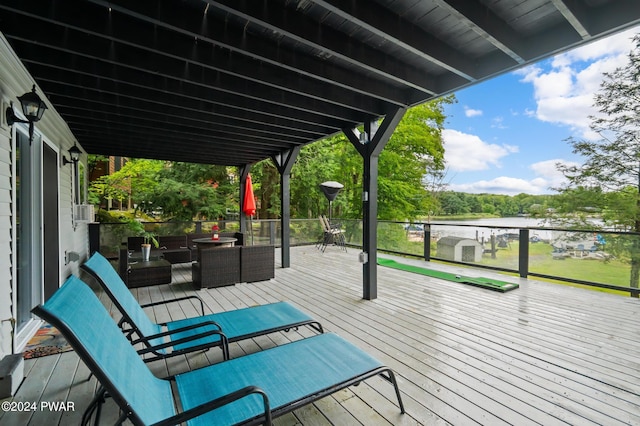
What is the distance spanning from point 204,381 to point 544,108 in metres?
23.6

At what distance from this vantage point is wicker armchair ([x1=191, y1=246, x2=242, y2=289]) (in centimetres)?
502

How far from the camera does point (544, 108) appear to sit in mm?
18531

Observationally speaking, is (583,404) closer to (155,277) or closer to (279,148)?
(155,277)

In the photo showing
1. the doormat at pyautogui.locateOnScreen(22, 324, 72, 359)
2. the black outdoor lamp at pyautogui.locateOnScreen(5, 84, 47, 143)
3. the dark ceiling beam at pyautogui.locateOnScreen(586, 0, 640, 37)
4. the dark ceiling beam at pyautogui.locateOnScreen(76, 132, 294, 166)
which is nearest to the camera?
the dark ceiling beam at pyautogui.locateOnScreen(586, 0, 640, 37)

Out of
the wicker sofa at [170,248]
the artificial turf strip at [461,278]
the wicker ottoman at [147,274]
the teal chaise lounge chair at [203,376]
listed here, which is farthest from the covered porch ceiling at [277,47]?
the artificial turf strip at [461,278]

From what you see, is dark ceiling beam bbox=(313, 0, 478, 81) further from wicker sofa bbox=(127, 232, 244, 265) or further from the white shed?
wicker sofa bbox=(127, 232, 244, 265)

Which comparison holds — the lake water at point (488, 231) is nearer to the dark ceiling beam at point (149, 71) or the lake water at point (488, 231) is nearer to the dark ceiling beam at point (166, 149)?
the dark ceiling beam at point (149, 71)

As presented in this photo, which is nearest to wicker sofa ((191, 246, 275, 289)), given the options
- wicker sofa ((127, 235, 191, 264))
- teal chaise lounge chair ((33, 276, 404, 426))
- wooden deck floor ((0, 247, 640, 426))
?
wooden deck floor ((0, 247, 640, 426))

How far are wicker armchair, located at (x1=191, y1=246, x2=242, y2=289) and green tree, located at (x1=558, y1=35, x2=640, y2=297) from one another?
368 inches

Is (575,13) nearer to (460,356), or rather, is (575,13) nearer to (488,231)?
(460,356)

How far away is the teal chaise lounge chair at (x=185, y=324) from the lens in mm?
2201

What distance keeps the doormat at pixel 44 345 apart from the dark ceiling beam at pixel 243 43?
9.93 feet

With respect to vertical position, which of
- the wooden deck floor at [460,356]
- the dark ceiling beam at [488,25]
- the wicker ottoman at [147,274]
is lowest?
the wooden deck floor at [460,356]

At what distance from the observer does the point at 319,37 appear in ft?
8.31
